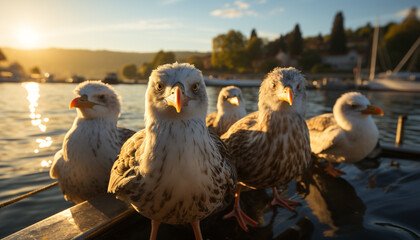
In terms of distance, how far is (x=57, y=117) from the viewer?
15.0m

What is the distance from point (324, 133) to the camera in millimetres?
5637

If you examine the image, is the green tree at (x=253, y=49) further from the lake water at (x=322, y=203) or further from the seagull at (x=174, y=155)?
the seagull at (x=174, y=155)

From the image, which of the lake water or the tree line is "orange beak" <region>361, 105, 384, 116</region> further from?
the tree line

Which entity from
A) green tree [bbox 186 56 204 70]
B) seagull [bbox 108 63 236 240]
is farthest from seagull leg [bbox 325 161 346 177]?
seagull [bbox 108 63 236 240]

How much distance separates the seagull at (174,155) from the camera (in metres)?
2.13

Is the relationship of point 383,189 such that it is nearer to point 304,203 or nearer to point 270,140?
point 304,203

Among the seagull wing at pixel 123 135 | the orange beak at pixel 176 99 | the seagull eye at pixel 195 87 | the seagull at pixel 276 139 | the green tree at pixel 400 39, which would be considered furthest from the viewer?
the green tree at pixel 400 39

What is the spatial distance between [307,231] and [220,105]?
3.81 metres

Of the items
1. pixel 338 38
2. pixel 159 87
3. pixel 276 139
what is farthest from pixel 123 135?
pixel 338 38

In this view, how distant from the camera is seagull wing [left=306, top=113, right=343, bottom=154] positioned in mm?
5367

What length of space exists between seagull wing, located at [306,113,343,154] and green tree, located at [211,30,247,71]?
234 ft

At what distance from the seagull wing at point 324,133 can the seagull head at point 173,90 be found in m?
4.20

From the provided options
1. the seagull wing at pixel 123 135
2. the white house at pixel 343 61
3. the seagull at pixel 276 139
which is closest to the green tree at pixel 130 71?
the white house at pixel 343 61

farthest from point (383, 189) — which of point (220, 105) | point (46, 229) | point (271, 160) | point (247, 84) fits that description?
point (247, 84)
